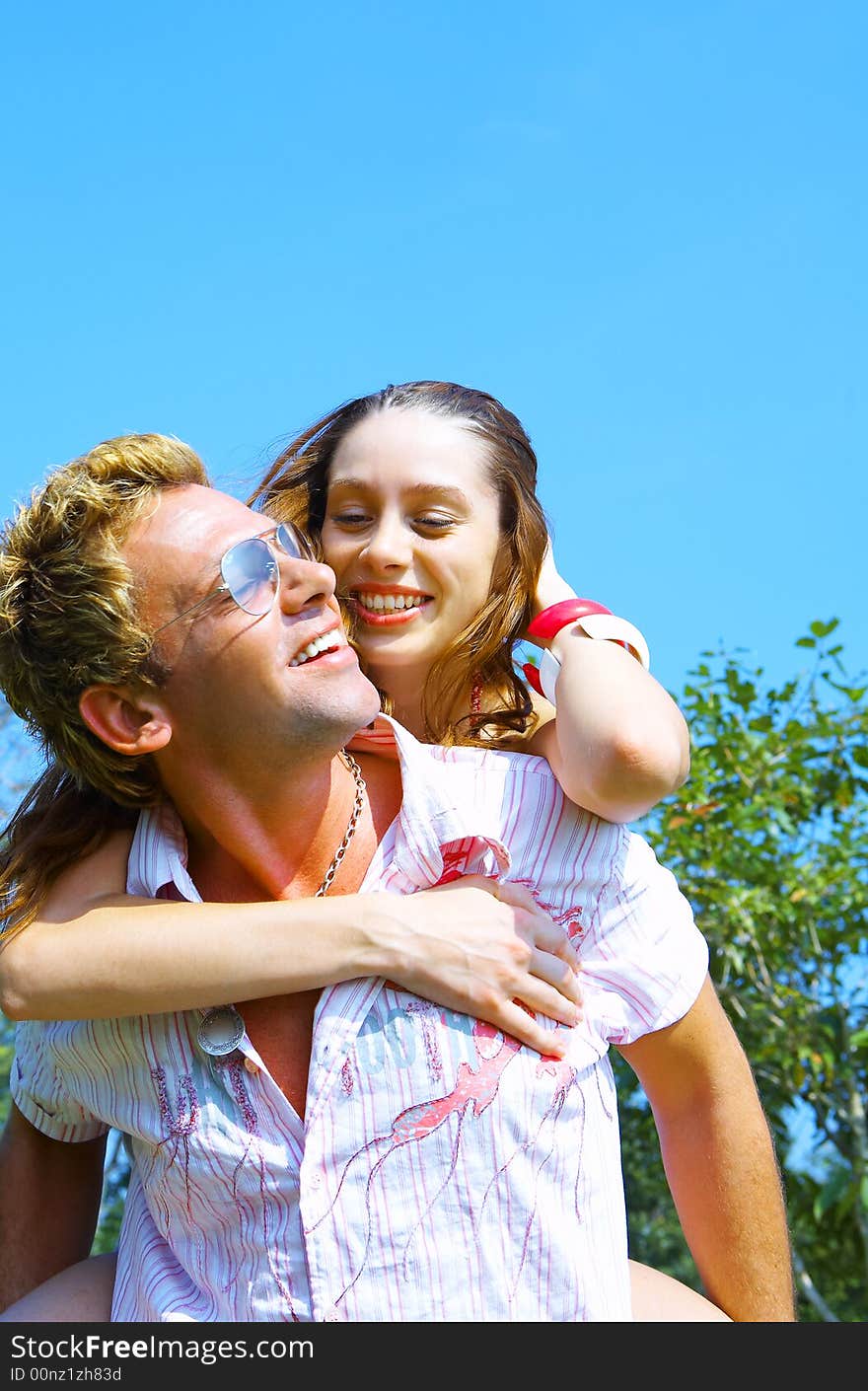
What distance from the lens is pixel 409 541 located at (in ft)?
9.80

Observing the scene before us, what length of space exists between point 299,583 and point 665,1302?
161cm

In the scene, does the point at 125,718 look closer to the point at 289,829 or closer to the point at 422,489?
the point at 289,829

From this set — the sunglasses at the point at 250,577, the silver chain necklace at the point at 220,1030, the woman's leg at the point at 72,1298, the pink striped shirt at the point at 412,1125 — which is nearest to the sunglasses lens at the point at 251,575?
the sunglasses at the point at 250,577

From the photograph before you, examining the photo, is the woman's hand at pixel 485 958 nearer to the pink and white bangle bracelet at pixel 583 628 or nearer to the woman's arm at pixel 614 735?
the woman's arm at pixel 614 735

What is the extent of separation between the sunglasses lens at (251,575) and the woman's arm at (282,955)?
1.93 ft

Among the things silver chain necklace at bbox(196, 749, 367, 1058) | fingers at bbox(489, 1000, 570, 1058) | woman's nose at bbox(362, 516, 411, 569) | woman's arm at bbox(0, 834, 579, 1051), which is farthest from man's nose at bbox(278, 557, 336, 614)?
fingers at bbox(489, 1000, 570, 1058)

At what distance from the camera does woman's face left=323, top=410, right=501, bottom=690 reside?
3.00 m

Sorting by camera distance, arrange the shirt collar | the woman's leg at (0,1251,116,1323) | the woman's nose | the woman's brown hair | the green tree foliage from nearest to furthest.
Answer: the shirt collar
the woman's leg at (0,1251,116,1323)
the woman's nose
the woman's brown hair
the green tree foliage

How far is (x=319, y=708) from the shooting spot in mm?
2539

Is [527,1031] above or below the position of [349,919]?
below

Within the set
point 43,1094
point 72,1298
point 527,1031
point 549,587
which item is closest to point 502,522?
point 549,587

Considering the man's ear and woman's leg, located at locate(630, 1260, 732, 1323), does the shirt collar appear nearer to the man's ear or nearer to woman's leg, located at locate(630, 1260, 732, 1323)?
the man's ear

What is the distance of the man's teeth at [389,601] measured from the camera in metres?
3.01
